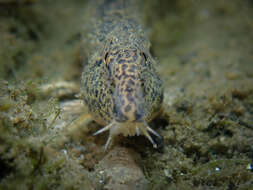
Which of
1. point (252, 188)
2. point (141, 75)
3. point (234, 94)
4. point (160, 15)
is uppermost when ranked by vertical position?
point (160, 15)

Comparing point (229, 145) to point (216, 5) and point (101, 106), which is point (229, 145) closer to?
point (101, 106)

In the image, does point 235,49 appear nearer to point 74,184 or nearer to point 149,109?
point 149,109

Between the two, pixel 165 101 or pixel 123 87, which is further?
pixel 165 101

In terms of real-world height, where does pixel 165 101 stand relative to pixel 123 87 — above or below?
below

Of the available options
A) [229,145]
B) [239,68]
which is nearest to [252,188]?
[229,145]

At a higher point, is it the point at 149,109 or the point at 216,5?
the point at 216,5

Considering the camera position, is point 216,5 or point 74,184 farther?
point 216,5

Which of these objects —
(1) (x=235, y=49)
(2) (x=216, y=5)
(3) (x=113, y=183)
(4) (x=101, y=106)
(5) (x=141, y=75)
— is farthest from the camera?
(2) (x=216, y=5)

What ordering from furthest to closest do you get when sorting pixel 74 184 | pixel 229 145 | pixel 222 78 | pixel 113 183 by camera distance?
1. pixel 222 78
2. pixel 229 145
3. pixel 113 183
4. pixel 74 184
